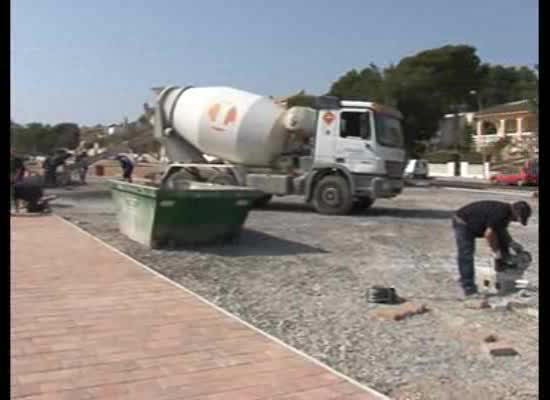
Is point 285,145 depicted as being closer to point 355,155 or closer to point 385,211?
point 355,155

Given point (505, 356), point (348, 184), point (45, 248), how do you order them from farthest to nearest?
1. point (348, 184)
2. point (45, 248)
3. point (505, 356)

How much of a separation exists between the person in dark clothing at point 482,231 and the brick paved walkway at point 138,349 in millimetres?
2760

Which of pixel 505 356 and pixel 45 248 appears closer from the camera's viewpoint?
pixel 505 356

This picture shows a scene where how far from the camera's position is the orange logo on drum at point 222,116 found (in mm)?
16656

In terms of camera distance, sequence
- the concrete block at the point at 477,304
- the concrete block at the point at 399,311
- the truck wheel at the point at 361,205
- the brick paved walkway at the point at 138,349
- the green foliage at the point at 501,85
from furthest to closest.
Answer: the green foliage at the point at 501,85
the truck wheel at the point at 361,205
the concrete block at the point at 477,304
the concrete block at the point at 399,311
the brick paved walkway at the point at 138,349

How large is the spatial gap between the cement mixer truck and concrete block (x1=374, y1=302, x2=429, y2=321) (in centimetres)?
827

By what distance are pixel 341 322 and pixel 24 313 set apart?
9.57 ft

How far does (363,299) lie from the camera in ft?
A: 22.7

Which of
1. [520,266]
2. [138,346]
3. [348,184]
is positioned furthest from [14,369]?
→ [348,184]

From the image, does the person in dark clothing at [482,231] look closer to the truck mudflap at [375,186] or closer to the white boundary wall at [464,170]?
the truck mudflap at [375,186]

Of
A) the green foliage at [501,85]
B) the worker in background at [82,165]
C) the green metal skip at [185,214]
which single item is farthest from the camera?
the green foliage at [501,85]

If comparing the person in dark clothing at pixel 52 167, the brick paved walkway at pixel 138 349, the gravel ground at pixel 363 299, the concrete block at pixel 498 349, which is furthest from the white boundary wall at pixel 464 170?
the concrete block at pixel 498 349

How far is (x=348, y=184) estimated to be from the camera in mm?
15461

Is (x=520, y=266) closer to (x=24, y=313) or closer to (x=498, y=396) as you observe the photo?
(x=498, y=396)
